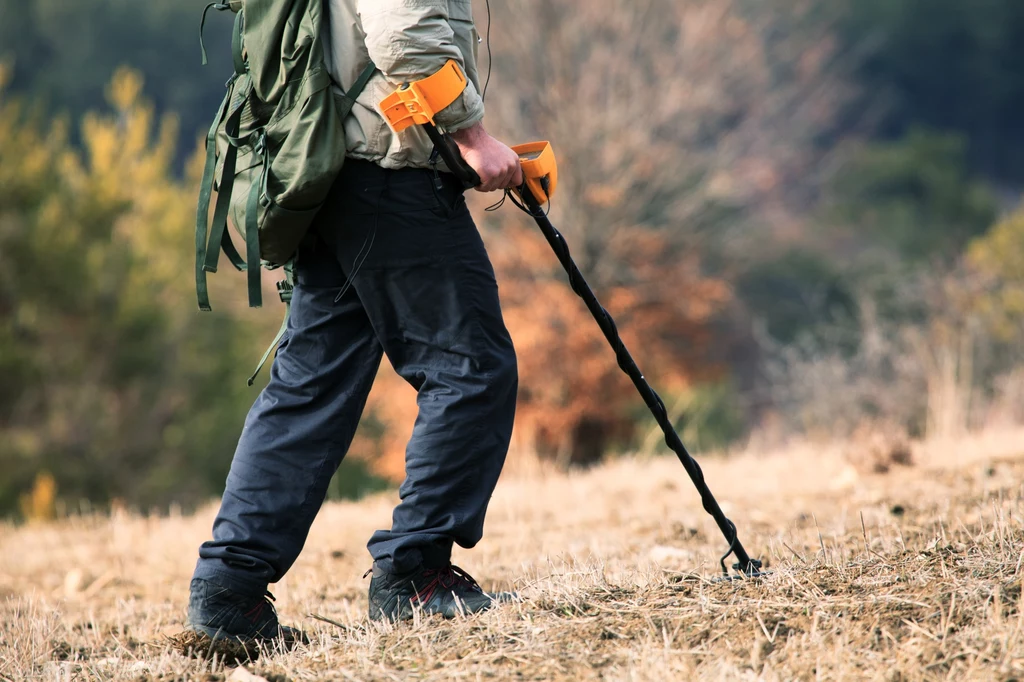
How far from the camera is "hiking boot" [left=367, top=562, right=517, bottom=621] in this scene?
97.5 inches

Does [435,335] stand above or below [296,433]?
above

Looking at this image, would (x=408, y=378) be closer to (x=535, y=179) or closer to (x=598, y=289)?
(x=535, y=179)

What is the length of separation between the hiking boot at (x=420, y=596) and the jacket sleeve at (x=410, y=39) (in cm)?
109

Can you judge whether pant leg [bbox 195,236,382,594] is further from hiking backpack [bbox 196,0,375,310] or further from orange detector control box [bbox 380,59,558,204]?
orange detector control box [bbox 380,59,558,204]

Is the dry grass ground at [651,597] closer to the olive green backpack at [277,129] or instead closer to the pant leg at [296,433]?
the pant leg at [296,433]

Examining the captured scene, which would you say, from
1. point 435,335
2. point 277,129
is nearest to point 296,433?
point 435,335

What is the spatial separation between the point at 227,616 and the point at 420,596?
0.45 meters

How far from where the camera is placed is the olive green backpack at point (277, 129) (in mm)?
2357

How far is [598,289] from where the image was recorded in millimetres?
13844

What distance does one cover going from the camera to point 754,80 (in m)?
17.0

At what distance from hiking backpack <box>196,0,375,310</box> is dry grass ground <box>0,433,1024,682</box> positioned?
964 mm

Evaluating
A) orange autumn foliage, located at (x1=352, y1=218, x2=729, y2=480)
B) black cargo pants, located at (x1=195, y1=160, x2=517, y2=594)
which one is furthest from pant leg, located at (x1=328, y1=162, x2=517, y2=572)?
orange autumn foliage, located at (x1=352, y1=218, x2=729, y2=480)

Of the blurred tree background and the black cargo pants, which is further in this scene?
the blurred tree background

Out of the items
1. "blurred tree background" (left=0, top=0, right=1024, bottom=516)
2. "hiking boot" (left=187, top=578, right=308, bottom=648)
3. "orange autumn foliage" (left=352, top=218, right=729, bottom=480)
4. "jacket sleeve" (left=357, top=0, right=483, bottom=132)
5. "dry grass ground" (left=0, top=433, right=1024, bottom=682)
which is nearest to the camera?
"dry grass ground" (left=0, top=433, right=1024, bottom=682)
